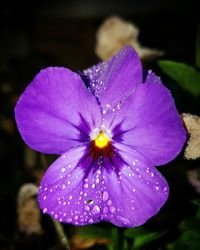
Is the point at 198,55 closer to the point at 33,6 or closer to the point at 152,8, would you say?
the point at 152,8

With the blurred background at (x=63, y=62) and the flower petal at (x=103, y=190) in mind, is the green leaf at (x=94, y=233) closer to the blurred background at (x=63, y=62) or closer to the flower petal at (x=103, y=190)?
the blurred background at (x=63, y=62)

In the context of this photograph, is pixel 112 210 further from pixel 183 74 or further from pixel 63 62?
pixel 63 62

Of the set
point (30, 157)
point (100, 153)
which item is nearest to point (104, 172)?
point (100, 153)

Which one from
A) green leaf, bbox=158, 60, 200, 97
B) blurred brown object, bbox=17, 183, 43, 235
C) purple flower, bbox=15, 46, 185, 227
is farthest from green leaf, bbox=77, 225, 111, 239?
green leaf, bbox=158, 60, 200, 97

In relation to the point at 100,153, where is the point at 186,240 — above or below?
below

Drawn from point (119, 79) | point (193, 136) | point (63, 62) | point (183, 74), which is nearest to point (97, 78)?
point (119, 79)

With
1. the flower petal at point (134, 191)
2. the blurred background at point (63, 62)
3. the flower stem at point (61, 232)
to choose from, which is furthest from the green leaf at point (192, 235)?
the flower stem at point (61, 232)
